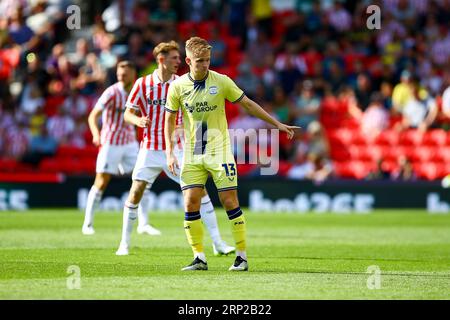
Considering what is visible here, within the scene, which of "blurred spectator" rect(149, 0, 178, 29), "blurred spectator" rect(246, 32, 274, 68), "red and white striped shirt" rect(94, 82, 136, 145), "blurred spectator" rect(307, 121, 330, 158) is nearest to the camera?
"red and white striped shirt" rect(94, 82, 136, 145)

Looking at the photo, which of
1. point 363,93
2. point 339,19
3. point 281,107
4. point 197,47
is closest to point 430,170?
point 363,93

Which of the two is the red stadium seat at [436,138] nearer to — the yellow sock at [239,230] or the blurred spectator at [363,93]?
the blurred spectator at [363,93]

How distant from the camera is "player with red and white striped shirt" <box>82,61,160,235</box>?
1509 centimetres

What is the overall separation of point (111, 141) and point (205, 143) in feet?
17.8

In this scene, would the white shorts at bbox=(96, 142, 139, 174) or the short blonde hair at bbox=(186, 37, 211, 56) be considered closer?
the short blonde hair at bbox=(186, 37, 211, 56)

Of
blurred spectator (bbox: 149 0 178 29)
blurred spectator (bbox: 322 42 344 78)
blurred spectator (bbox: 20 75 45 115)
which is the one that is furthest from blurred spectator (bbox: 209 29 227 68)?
blurred spectator (bbox: 20 75 45 115)

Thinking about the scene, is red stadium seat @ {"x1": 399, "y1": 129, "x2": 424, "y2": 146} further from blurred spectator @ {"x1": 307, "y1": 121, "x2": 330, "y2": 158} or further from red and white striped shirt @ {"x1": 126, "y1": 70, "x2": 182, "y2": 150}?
red and white striped shirt @ {"x1": 126, "y1": 70, "x2": 182, "y2": 150}

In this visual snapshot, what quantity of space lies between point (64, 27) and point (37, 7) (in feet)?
3.07

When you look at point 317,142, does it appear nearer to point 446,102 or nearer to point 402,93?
point 402,93

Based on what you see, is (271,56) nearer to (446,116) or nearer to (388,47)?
(388,47)

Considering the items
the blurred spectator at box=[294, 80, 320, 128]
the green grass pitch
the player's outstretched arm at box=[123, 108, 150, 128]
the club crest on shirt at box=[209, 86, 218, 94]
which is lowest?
the green grass pitch

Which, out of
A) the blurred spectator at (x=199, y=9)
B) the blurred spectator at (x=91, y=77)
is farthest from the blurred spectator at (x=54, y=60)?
the blurred spectator at (x=199, y=9)

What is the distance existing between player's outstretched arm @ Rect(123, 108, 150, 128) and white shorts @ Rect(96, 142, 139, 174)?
2.91 metres

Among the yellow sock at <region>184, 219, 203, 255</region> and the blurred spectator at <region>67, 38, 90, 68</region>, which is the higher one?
the blurred spectator at <region>67, 38, 90, 68</region>
